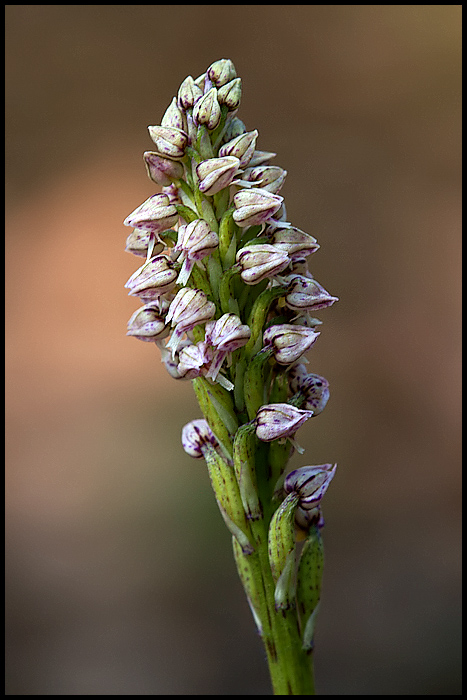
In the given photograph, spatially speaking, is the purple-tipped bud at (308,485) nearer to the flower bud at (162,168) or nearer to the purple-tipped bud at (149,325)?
the purple-tipped bud at (149,325)

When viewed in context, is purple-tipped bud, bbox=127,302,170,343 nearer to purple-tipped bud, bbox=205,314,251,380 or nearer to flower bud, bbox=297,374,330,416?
purple-tipped bud, bbox=205,314,251,380

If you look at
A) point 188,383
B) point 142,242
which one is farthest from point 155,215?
point 188,383

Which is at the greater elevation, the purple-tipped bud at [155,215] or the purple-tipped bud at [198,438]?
the purple-tipped bud at [155,215]

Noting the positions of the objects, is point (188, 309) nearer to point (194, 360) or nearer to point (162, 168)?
point (194, 360)

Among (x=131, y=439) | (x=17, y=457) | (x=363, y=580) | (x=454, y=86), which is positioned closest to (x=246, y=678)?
(x=363, y=580)

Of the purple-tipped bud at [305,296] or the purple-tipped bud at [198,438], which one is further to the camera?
the purple-tipped bud at [198,438]

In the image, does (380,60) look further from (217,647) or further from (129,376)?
(217,647)

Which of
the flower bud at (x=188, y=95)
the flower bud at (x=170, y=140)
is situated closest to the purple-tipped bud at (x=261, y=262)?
the flower bud at (x=170, y=140)

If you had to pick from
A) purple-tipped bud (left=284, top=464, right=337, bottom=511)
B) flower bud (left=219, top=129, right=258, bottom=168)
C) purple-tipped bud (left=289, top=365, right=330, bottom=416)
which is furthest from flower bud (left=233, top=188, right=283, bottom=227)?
purple-tipped bud (left=284, top=464, right=337, bottom=511)
